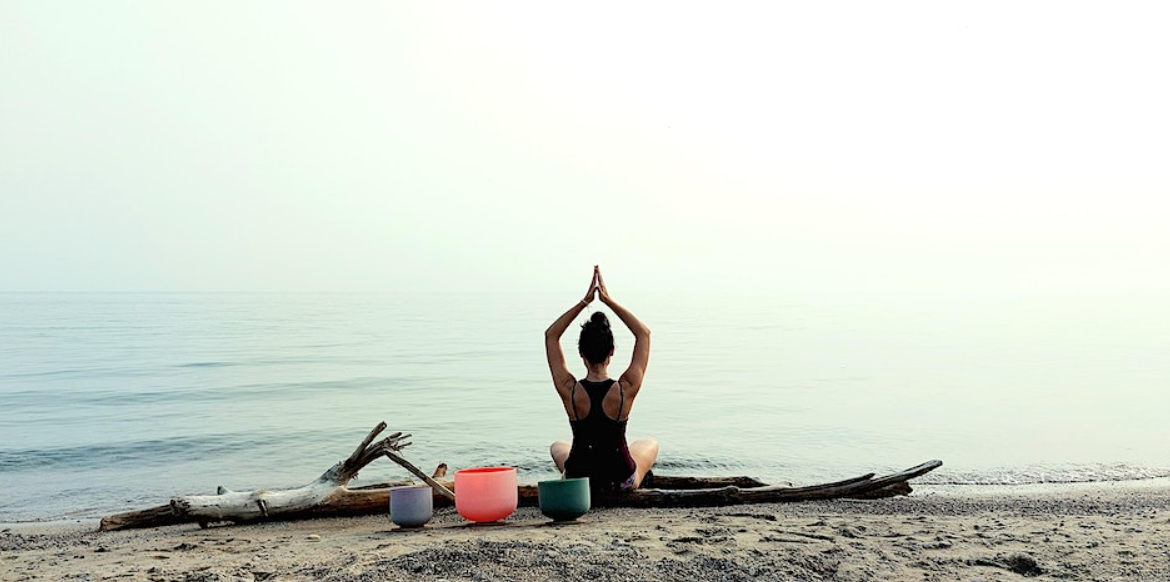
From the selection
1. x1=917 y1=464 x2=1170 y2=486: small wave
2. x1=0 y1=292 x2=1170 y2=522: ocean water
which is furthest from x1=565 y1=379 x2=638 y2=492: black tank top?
x1=917 y1=464 x2=1170 y2=486: small wave

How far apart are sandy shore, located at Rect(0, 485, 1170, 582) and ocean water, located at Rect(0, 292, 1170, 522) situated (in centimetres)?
287

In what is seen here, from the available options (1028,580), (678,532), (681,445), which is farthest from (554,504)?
(681,445)

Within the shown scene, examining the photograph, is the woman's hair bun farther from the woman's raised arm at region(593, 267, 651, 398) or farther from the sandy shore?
the sandy shore

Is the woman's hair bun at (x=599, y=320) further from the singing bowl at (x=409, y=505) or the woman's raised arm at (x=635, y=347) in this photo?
the singing bowl at (x=409, y=505)

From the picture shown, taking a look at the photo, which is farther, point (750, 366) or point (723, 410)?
point (750, 366)

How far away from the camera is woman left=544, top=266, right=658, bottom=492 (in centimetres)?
624

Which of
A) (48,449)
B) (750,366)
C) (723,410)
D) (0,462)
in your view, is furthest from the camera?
(750,366)

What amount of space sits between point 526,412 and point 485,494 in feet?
26.9

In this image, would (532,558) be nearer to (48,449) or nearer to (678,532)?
(678,532)

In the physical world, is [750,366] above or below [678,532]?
above

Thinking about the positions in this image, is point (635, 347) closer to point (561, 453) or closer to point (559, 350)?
point (559, 350)

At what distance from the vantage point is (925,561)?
178 inches

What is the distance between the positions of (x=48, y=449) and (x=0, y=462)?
0.87m

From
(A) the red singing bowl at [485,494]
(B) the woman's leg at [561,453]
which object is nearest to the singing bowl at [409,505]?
(A) the red singing bowl at [485,494]
